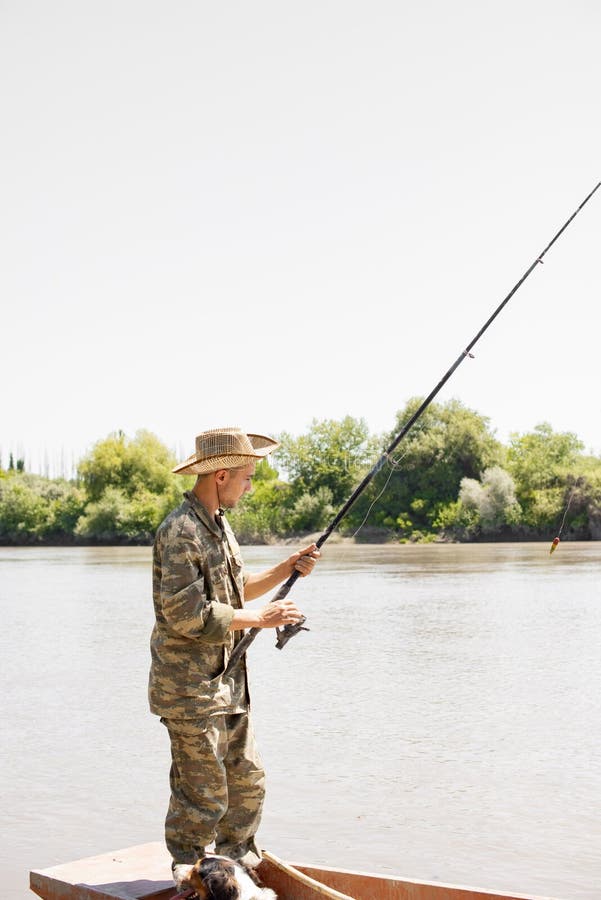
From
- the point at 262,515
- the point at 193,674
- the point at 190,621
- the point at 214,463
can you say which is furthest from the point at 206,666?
the point at 262,515

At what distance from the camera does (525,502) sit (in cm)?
6556

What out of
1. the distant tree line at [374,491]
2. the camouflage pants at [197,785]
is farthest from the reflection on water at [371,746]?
the distant tree line at [374,491]

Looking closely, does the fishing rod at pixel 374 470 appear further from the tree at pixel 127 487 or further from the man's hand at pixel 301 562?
the tree at pixel 127 487

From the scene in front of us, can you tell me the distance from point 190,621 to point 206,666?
0.25 meters

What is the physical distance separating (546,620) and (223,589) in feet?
50.6

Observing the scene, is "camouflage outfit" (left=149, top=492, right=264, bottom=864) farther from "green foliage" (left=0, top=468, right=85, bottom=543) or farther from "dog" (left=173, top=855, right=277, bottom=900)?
"green foliage" (left=0, top=468, right=85, bottom=543)

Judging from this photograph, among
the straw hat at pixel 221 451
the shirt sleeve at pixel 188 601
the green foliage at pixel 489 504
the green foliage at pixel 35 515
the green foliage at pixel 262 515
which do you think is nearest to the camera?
the shirt sleeve at pixel 188 601

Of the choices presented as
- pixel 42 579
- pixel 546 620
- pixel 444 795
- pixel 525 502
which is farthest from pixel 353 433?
pixel 444 795

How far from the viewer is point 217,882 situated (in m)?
3.64

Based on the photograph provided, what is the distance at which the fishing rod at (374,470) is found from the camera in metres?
4.38

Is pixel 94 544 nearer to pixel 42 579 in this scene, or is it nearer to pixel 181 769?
pixel 42 579

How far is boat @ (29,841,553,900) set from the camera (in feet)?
13.4

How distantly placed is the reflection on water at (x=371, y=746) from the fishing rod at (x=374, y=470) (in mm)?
2136

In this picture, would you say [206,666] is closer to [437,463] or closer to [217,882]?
[217,882]
